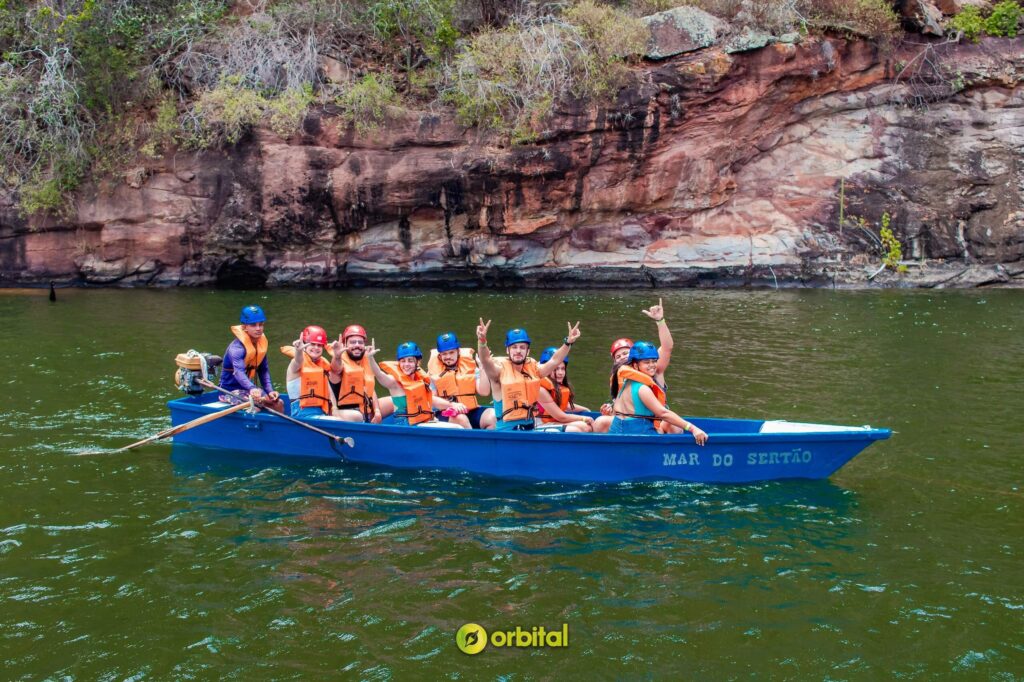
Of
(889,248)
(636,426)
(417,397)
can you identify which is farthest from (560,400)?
(889,248)

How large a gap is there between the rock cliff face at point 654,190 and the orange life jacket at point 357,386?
1396 cm

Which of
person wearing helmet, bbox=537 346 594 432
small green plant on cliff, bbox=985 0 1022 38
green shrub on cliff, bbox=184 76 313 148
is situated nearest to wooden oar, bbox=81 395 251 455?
person wearing helmet, bbox=537 346 594 432

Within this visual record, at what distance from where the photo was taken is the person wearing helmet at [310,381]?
9312 mm

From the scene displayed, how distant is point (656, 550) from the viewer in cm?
676

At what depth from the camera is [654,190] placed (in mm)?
23312

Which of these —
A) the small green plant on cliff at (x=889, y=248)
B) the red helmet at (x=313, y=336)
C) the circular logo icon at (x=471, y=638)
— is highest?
the small green plant on cliff at (x=889, y=248)

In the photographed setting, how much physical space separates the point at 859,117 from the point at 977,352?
11.9 meters

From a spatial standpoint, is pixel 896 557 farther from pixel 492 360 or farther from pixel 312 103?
pixel 312 103

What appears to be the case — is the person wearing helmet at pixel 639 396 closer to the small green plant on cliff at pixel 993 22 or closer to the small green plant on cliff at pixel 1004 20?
A: the small green plant on cliff at pixel 993 22

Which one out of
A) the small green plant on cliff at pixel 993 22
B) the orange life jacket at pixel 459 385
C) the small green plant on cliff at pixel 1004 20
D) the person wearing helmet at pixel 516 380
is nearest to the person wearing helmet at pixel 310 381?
the orange life jacket at pixel 459 385

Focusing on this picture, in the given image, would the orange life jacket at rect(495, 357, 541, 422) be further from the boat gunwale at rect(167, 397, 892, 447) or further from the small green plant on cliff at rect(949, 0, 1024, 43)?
the small green plant on cliff at rect(949, 0, 1024, 43)

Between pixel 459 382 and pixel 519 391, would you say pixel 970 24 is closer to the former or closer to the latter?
pixel 459 382

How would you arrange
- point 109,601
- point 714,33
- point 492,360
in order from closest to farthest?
point 109,601
point 492,360
point 714,33

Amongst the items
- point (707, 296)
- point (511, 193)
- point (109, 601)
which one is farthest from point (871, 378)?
point (511, 193)
